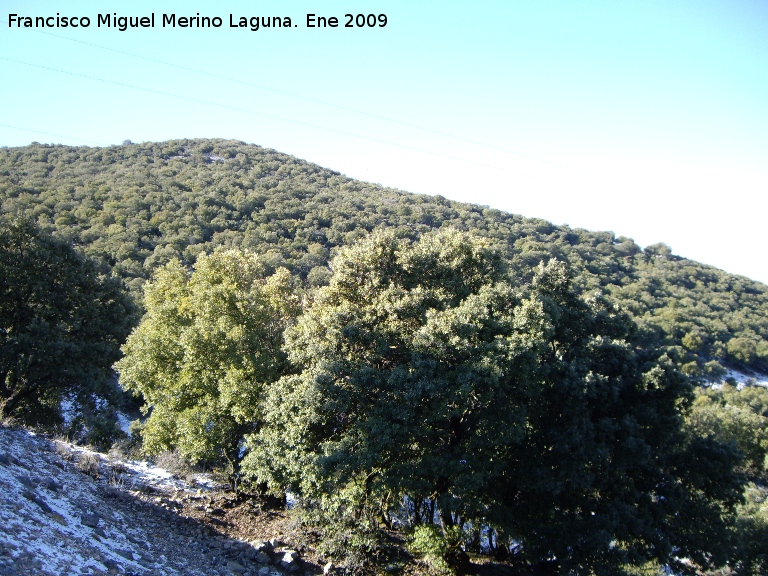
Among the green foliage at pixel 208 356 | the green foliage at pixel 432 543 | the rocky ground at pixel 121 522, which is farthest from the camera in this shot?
the green foliage at pixel 208 356

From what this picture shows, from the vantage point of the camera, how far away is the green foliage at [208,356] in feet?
46.1

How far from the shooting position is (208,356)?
14.7 meters

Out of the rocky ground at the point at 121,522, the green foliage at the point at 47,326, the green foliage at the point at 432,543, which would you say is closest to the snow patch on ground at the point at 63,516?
the rocky ground at the point at 121,522

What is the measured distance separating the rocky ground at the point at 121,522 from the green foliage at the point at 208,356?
1.36m

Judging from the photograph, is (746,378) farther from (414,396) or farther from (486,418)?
(414,396)

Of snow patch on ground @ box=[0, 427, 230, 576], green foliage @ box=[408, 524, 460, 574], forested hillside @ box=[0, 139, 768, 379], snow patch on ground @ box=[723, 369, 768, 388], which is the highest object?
forested hillside @ box=[0, 139, 768, 379]

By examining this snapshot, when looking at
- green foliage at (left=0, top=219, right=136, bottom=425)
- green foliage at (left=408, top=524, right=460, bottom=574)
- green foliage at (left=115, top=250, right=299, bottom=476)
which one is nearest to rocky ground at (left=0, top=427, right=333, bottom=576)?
green foliage at (left=115, top=250, right=299, bottom=476)

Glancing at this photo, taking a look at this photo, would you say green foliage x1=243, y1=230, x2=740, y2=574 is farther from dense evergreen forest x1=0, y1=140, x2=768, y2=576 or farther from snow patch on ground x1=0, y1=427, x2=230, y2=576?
snow patch on ground x1=0, y1=427, x2=230, y2=576

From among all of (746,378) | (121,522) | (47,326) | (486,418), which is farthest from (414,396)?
(746,378)

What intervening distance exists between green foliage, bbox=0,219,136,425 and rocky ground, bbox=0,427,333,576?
150 inches

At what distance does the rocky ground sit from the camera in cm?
844

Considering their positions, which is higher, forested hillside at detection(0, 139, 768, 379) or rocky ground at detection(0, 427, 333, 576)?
forested hillside at detection(0, 139, 768, 379)

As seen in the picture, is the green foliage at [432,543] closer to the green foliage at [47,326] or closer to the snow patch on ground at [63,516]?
the snow patch on ground at [63,516]

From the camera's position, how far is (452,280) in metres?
14.3
